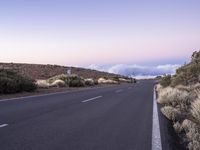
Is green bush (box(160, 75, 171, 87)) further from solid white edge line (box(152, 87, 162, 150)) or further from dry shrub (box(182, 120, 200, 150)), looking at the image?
dry shrub (box(182, 120, 200, 150))

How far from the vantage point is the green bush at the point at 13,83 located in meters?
27.3

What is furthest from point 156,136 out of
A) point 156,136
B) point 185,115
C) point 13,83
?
point 13,83

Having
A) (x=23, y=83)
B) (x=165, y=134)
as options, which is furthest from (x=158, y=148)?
(x=23, y=83)

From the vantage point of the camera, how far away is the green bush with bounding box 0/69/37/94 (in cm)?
2729

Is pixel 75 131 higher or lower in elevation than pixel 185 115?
lower

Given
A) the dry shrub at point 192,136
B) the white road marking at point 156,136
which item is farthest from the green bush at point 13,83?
the dry shrub at point 192,136

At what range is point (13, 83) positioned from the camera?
92.5 feet

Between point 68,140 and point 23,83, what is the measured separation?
2220cm

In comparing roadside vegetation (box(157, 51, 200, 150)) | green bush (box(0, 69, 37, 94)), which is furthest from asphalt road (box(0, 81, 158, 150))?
green bush (box(0, 69, 37, 94))

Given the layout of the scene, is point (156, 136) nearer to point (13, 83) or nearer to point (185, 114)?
point (185, 114)

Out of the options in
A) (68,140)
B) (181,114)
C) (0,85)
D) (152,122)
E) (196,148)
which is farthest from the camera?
(0,85)

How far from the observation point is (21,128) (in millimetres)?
10133

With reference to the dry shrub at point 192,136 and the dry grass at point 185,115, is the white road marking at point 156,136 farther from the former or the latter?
the dry shrub at point 192,136

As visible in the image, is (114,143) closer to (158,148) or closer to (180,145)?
(158,148)
